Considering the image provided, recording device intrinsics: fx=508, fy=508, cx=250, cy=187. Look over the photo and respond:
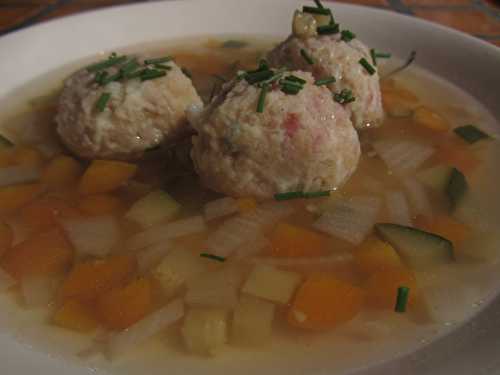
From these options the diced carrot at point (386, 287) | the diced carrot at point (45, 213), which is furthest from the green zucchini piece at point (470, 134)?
the diced carrot at point (45, 213)

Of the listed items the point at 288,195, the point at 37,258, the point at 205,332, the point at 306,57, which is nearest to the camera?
the point at 205,332

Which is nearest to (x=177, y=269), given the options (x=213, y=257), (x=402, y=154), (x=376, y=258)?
(x=213, y=257)

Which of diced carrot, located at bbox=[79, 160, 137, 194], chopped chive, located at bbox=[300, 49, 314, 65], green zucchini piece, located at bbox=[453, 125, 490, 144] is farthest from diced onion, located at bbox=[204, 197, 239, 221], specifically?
green zucchini piece, located at bbox=[453, 125, 490, 144]

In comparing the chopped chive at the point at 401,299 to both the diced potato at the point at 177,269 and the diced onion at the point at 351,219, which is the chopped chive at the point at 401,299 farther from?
the diced potato at the point at 177,269

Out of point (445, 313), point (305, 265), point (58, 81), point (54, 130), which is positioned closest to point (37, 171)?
point (54, 130)

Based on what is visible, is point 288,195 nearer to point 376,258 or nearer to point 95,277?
point 376,258

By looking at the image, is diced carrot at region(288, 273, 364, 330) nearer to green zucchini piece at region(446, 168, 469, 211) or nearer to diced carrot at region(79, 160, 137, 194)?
green zucchini piece at region(446, 168, 469, 211)

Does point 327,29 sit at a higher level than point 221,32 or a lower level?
higher
